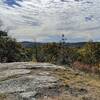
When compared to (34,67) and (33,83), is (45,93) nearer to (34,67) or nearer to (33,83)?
(33,83)

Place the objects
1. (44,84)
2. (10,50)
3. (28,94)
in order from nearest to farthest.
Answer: (28,94) < (44,84) < (10,50)

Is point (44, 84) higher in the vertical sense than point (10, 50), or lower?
higher

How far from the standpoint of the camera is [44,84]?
→ 8414 millimetres

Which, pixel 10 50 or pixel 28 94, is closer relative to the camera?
pixel 28 94

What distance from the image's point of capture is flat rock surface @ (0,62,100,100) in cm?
765

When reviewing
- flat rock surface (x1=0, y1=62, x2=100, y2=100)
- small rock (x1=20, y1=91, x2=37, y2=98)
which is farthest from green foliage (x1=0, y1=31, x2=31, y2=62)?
small rock (x1=20, y1=91, x2=37, y2=98)

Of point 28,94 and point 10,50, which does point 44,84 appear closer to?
point 28,94

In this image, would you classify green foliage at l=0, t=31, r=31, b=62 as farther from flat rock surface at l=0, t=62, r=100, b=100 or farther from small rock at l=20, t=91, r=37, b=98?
small rock at l=20, t=91, r=37, b=98

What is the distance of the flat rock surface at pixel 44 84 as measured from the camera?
7.65 metres

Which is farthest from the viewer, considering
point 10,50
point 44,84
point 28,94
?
point 10,50

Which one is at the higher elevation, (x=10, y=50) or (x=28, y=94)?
(x=28, y=94)


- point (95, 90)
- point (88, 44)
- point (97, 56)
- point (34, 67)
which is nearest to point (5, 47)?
point (34, 67)

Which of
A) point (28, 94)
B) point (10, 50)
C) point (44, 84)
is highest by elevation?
point (44, 84)

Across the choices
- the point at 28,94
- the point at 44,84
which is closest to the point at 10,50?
the point at 44,84
